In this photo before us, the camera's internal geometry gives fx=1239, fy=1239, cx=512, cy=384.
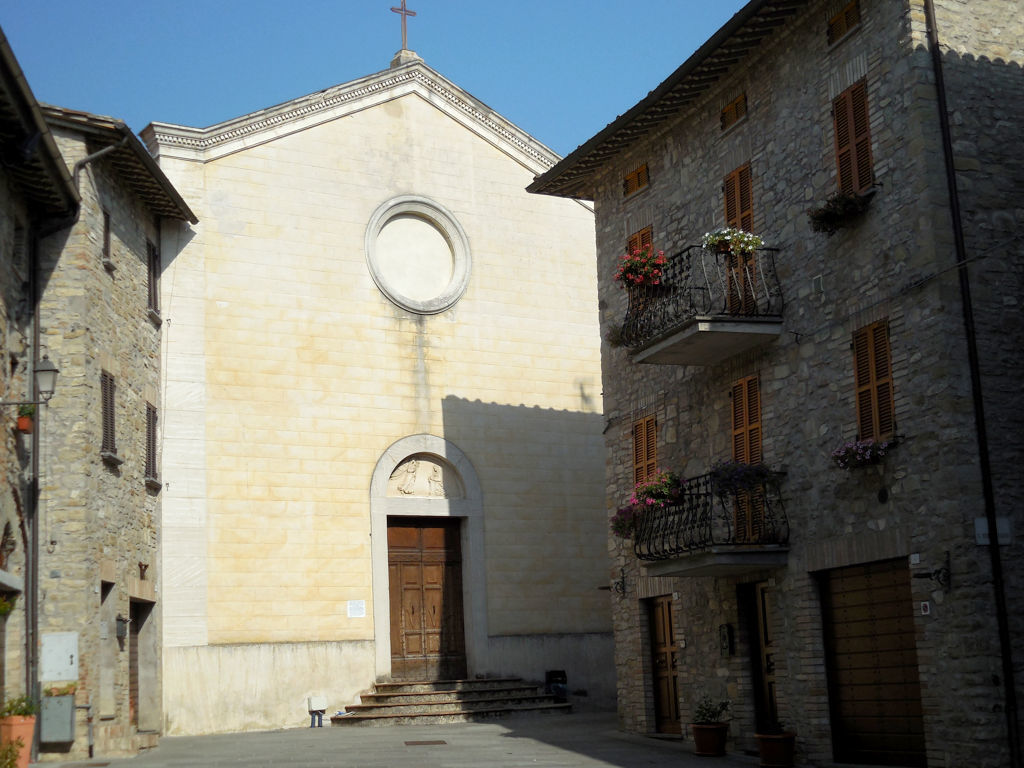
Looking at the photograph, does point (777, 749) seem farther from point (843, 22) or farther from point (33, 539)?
point (33, 539)

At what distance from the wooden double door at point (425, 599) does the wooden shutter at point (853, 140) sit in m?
11.7

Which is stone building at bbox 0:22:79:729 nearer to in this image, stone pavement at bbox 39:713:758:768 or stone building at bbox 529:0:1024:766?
stone pavement at bbox 39:713:758:768

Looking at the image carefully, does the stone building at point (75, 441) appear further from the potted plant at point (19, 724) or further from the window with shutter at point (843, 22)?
the window with shutter at point (843, 22)

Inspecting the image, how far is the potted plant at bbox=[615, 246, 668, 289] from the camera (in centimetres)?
1673

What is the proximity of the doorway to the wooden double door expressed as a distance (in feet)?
18.3

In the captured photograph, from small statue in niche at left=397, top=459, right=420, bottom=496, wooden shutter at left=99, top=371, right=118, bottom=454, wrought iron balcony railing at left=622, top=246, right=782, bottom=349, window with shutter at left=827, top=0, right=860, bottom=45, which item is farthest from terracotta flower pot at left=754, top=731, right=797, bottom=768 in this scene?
small statue in niche at left=397, top=459, right=420, bottom=496

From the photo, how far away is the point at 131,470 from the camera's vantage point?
18.9 meters

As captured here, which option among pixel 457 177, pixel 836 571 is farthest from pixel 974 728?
pixel 457 177

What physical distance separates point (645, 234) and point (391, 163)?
7.21 meters

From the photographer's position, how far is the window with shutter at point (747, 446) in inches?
610

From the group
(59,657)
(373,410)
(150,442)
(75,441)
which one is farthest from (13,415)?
(373,410)

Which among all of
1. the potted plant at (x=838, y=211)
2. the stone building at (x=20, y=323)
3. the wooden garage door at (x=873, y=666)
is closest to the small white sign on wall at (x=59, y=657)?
the stone building at (x=20, y=323)

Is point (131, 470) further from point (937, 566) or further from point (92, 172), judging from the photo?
point (937, 566)

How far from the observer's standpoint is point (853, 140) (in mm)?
14375
